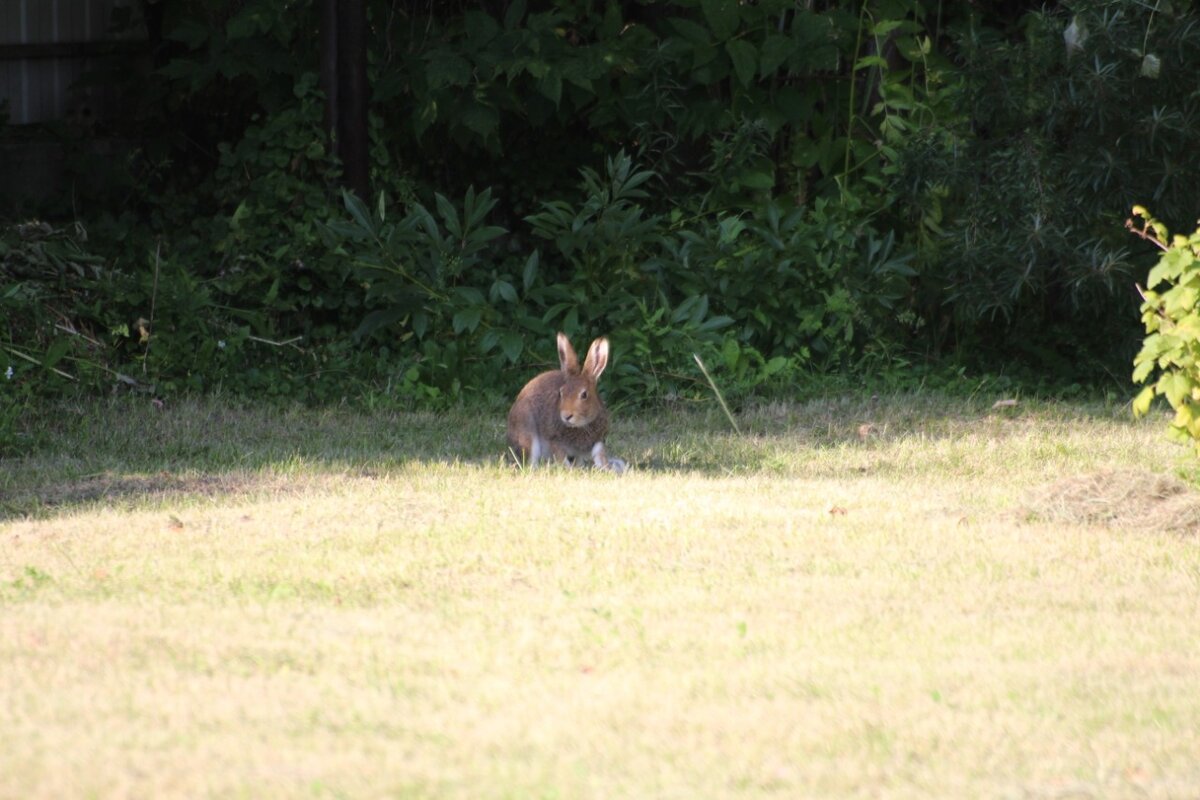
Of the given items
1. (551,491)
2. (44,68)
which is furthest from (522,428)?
(44,68)

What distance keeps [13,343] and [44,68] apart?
3.63 metres

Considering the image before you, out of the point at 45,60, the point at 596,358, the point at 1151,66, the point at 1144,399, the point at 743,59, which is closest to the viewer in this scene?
the point at 1144,399

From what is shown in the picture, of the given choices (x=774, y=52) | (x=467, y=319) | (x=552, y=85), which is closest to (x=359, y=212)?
(x=467, y=319)

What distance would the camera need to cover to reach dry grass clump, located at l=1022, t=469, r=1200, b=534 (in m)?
6.57

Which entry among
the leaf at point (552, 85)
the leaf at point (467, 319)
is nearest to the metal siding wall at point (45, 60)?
the leaf at point (552, 85)

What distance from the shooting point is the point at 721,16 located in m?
11.2

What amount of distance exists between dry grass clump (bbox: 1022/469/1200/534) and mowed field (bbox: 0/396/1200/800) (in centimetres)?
2

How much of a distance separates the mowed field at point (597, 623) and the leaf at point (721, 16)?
3.81 metres

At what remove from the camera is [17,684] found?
4.52m

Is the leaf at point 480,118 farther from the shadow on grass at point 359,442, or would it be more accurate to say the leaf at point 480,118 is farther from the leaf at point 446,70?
the shadow on grass at point 359,442

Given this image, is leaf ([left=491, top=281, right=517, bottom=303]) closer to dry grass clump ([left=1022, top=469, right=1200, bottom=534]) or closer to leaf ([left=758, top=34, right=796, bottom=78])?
leaf ([left=758, top=34, right=796, bottom=78])

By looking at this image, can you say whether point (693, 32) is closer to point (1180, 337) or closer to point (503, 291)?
point (503, 291)

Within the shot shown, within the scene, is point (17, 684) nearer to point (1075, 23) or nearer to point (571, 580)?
point (571, 580)

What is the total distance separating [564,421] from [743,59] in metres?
4.12
